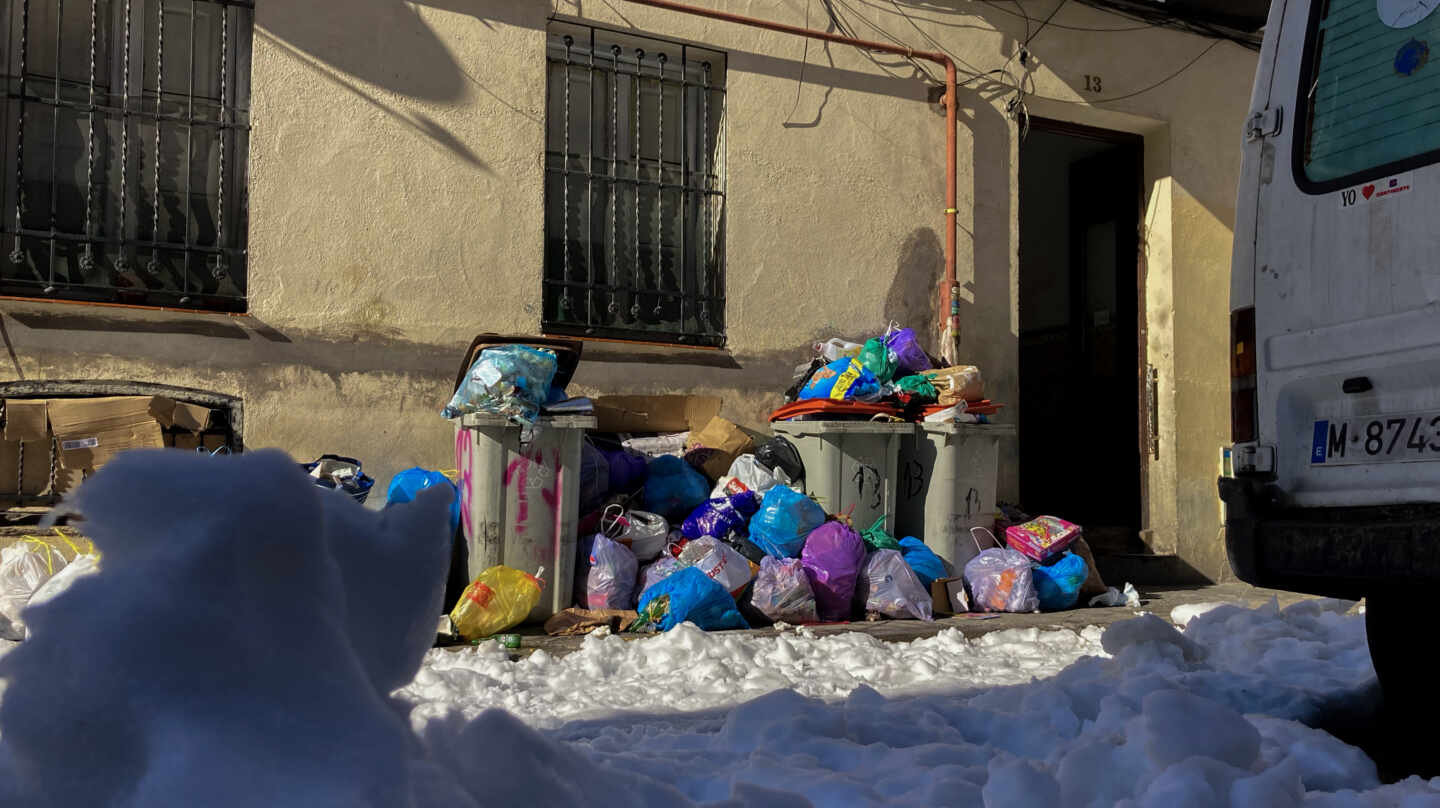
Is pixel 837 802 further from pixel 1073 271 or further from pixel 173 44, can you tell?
pixel 1073 271

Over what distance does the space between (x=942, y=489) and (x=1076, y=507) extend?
4.55 meters

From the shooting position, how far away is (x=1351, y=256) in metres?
3.03

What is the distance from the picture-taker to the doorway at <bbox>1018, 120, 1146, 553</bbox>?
9297 mm

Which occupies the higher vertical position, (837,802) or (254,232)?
(254,232)

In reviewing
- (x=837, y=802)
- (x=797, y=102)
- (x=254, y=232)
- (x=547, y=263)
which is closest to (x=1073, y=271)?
(x=797, y=102)

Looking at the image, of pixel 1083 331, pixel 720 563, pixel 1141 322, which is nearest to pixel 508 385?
pixel 720 563

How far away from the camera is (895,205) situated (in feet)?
25.9

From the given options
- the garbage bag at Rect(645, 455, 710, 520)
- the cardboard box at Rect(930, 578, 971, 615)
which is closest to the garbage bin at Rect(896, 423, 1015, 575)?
the cardboard box at Rect(930, 578, 971, 615)

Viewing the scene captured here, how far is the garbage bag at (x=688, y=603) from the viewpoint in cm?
524

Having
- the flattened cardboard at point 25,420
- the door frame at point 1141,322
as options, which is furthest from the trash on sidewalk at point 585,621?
the door frame at point 1141,322

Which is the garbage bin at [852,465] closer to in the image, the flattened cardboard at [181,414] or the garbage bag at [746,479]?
the garbage bag at [746,479]

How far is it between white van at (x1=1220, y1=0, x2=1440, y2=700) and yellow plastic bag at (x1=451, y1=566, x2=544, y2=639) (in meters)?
3.26

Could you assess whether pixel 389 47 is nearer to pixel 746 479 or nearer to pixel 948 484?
pixel 746 479

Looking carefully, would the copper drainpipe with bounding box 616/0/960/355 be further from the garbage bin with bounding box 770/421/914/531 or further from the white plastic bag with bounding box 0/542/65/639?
the white plastic bag with bounding box 0/542/65/639
